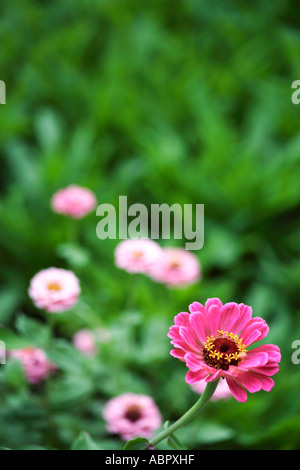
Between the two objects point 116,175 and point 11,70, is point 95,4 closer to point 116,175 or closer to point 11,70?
point 11,70

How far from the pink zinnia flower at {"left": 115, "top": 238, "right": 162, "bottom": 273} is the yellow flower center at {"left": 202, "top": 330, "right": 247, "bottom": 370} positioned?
321 millimetres

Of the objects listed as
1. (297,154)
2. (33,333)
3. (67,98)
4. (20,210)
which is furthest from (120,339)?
(67,98)

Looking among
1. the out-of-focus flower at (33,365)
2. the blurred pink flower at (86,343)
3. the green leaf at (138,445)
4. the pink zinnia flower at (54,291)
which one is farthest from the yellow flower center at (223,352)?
the blurred pink flower at (86,343)

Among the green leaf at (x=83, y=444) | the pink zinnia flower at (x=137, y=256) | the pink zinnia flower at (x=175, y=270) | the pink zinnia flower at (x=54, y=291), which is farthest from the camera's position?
the pink zinnia flower at (x=175, y=270)

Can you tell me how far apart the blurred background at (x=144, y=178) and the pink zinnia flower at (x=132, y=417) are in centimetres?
6

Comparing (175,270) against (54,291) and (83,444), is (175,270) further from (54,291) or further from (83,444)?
(83,444)

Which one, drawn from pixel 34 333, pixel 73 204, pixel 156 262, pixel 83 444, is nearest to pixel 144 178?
pixel 73 204

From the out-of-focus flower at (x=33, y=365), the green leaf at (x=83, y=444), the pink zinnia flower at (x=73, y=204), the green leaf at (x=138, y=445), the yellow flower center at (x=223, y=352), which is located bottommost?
the green leaf at (x=138, y=445)

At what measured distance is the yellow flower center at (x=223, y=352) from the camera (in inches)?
14.1

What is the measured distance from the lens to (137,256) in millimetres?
689

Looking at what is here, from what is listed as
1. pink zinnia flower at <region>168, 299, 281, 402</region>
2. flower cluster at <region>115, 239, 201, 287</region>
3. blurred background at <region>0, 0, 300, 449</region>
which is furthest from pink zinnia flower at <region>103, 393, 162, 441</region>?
pink zinnia flower at <region>168, 299, 281, 402</region>

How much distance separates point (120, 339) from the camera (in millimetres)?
777

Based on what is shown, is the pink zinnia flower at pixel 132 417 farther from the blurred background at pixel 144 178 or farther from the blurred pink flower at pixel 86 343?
the blurred pink flower at pixel 86 343

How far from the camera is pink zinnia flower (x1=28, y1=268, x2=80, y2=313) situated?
58cm
